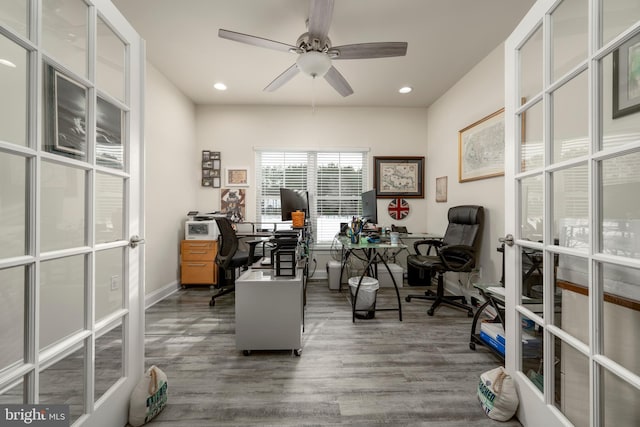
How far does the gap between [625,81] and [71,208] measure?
2202mm

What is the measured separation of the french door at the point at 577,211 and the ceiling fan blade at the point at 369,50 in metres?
0.88

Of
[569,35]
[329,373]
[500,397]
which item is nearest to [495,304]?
[500,397]

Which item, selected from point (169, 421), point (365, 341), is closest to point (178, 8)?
point (169, 421)

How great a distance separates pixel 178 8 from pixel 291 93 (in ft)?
5.65

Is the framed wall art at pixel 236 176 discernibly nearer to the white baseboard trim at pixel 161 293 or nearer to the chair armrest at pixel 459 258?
the white baseboard trim at pixel 161 293

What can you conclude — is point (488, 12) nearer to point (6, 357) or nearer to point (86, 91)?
point (86, 91)

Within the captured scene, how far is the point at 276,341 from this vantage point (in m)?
1.87

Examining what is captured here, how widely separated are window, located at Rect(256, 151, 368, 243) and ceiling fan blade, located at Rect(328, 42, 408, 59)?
82.8 inches

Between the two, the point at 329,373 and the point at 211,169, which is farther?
the point at 211,169

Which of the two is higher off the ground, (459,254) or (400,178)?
(400,178)

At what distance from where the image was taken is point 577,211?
97 centimetres

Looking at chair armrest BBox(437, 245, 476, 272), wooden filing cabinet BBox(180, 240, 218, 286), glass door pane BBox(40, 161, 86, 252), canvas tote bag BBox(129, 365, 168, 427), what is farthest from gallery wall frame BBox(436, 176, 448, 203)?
glass door pane BBox(40, 161, 86, 252)

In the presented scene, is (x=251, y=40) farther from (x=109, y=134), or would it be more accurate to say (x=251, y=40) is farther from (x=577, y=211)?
(x=577, y=211)

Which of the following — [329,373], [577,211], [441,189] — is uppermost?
[441,189]
